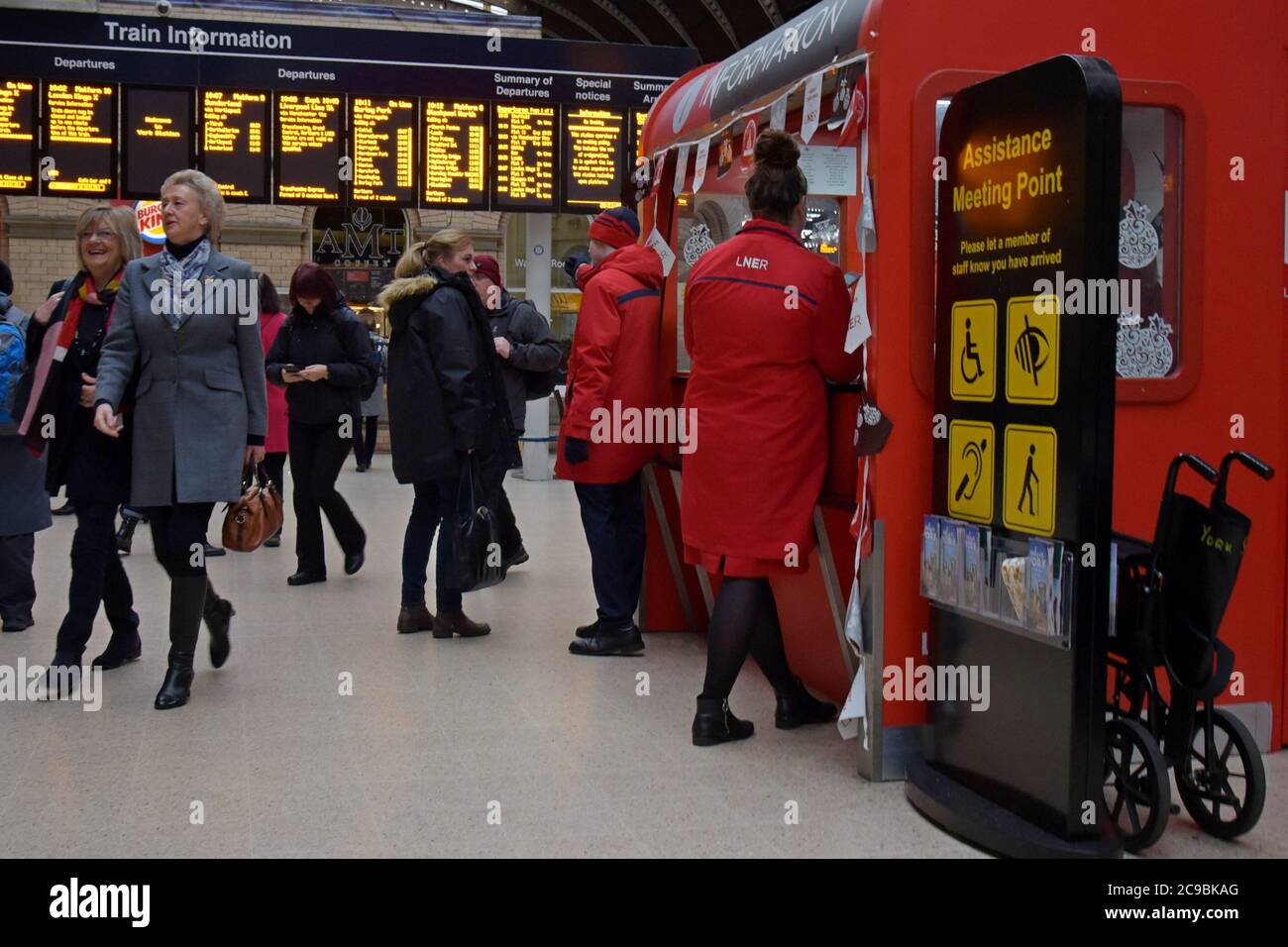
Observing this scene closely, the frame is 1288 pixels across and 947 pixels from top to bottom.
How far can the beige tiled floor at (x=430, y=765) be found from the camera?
11.5ft

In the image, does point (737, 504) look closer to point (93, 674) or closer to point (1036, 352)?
point (1036, 352)

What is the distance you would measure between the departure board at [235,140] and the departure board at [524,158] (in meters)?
1.69

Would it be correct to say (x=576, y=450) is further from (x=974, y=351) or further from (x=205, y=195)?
(x=974, y=351)

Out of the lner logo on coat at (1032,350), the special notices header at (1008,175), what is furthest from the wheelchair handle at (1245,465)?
the special notices header at (1008,175)

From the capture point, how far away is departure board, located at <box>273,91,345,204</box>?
1016cm

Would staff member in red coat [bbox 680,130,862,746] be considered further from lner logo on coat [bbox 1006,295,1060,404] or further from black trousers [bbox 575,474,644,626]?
black trousers [bbox 575,474,644,626]

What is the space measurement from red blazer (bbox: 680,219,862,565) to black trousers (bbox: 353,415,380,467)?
32.6ft

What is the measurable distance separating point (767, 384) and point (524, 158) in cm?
683

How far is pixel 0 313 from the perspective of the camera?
568 cm

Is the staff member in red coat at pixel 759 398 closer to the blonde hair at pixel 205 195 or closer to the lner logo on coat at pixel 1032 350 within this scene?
the lner logo on coat at pixel 1032 350

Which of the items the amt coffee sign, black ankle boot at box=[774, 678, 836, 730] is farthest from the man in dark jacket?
the amt coffee sign
